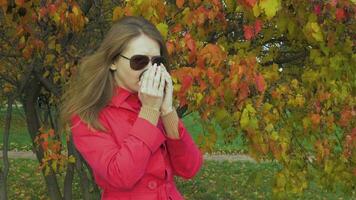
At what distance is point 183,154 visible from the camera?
226 cm

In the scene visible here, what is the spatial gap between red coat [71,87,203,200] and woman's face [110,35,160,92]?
0.12 ft

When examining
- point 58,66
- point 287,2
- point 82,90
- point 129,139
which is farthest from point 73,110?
point 58,66

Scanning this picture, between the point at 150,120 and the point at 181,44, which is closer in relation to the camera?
the point at 150,120

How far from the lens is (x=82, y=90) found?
2.23 metres

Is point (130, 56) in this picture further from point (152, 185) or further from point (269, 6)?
point (269, 6)

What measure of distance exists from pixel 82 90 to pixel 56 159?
326 cm

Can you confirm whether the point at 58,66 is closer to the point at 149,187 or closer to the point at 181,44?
the point at 181,44

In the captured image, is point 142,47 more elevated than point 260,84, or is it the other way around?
point 142,47

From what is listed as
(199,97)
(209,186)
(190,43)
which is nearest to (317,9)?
(190,43)

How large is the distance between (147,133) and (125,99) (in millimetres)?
217

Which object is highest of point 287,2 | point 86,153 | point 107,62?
point 287,2

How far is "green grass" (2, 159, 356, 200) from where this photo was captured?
1015cm

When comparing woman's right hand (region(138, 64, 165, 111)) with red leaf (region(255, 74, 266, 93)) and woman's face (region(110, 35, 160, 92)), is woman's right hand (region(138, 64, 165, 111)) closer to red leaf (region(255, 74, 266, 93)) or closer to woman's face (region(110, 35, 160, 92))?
woman's face (region(110, 35, 160, 92))

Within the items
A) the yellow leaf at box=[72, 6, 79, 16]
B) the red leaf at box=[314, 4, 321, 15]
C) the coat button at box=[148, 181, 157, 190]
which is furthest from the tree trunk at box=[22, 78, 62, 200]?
the coat button at box=[148, 181, 157, 190]
